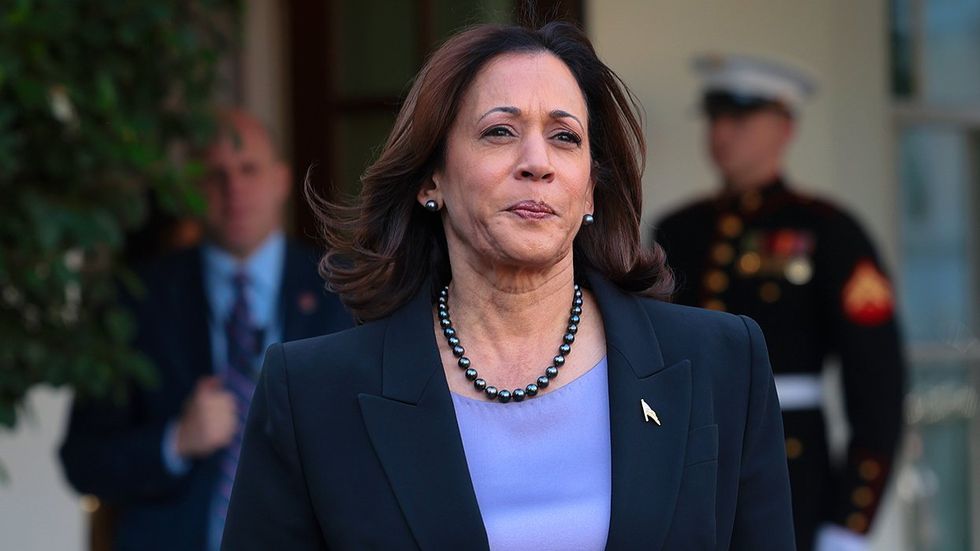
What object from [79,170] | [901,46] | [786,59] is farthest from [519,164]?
[901,46]

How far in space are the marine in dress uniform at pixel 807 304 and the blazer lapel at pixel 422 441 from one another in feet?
8.34

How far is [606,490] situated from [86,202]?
1.96m

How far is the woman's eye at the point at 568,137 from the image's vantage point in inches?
106

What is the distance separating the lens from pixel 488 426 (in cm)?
268

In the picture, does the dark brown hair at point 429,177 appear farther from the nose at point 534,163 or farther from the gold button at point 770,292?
the gold button at point 770,292

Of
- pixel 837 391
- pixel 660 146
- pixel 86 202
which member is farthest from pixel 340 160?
pixel 86 202

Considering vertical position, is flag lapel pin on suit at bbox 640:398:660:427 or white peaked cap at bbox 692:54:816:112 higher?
flag lapel pin on suit at bbox 640:398:660:427

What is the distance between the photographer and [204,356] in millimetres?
4812

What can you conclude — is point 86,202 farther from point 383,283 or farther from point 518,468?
point 518,468

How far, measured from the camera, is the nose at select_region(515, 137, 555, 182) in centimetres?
263

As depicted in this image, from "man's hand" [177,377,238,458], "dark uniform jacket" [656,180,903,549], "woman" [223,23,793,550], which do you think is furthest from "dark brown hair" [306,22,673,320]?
"dark uniform jacket" [656,180,903,549]

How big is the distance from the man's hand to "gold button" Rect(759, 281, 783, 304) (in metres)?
1.50

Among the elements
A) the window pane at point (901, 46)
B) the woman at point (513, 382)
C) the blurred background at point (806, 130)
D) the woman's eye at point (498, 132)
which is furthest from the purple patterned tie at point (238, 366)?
the window pane at point (901, 46)

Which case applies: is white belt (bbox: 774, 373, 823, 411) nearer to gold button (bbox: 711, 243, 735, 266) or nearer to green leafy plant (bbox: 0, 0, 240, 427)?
A: gold button (bbox: 711, 243, 735, 266)
